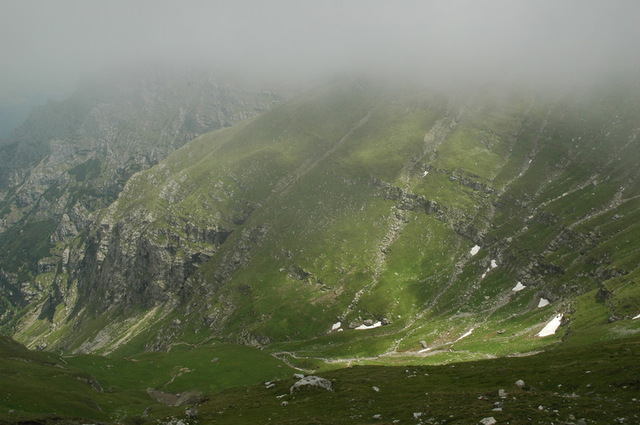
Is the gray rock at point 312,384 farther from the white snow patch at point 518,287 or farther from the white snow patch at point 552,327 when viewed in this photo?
the white snow patch at point 518,287

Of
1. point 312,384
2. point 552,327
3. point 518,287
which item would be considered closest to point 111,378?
point 312,384

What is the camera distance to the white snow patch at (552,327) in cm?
Result: 9338

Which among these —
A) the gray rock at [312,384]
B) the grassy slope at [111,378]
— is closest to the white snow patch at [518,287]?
the grassy slope at [111,378]

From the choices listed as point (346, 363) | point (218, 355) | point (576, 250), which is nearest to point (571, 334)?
point (346, 363)

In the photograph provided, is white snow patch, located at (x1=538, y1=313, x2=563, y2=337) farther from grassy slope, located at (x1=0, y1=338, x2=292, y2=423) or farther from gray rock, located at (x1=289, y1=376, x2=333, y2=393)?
gray rock, located at (x1=289, y1=376, x2=333, y2=393)

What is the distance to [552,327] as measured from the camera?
95.2 m

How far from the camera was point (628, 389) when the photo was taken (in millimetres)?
31625

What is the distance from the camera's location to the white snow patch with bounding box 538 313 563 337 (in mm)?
93375

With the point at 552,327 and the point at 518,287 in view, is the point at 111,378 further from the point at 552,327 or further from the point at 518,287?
the point at 518,287

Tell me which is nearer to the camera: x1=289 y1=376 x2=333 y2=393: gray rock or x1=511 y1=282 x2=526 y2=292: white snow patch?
x1=289 y1=376 x2=333 y2=393: gray rock

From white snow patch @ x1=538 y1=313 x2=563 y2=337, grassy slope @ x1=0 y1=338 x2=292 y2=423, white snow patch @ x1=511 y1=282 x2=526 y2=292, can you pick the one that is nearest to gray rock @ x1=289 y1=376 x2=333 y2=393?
grassy slope @ x1=0 y1=338 x2=292 y2=423

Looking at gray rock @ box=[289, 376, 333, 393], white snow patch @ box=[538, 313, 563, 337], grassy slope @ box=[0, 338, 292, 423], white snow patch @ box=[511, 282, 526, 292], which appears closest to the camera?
gray rock @ box=[289, 376, 333, 393]

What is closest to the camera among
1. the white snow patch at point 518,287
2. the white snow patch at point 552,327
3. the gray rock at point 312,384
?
the gray rock at point 312,384

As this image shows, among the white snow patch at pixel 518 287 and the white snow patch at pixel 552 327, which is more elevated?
the white snow patch at pixel 552 327
